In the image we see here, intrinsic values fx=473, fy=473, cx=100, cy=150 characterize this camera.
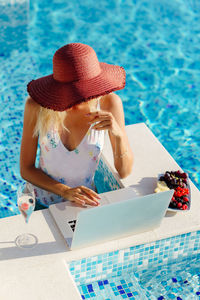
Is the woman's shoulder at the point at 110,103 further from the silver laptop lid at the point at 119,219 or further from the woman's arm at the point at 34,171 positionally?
the silver laptop lid at the point at 119,219

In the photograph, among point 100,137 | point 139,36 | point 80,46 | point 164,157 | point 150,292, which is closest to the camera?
point 80,46

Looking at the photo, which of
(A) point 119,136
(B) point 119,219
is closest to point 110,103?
(A) point 119,136

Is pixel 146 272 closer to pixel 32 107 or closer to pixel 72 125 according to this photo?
pixel 72 125

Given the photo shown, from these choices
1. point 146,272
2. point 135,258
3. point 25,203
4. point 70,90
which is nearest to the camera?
point 25,203

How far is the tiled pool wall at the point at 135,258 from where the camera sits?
102 inches

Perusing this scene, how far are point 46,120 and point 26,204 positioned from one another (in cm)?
59

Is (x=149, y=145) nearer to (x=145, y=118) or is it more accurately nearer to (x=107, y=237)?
(x=107, y=237)

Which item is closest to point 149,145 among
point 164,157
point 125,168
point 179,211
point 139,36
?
point 164,157

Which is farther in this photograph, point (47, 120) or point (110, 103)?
point (110, 103)

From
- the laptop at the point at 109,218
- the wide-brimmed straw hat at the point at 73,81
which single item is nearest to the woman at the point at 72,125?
the wide-brimmed straw hat at the point at 73,81

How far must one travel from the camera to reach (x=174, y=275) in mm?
2883

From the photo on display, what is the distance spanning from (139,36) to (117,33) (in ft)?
1.04

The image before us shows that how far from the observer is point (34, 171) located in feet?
9.61

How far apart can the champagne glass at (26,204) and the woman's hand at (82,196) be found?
336 mm
